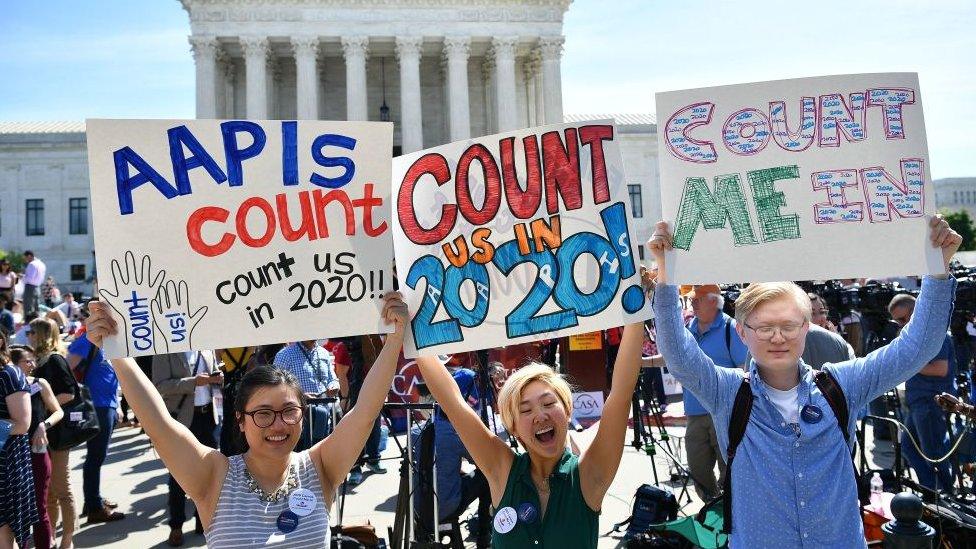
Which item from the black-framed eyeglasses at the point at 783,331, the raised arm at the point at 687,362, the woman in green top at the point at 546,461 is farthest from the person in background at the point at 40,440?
the black-framed eyeglasses at the point at 783,331

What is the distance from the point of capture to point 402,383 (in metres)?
10.4

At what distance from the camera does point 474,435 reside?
262 cm

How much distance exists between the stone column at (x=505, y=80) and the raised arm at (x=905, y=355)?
39.2 meters

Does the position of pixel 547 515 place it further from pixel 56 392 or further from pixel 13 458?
pixel 56 392

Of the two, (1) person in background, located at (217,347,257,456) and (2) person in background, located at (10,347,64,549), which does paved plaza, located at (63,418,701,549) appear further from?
(2) person in background, located at (10,347,64,549)

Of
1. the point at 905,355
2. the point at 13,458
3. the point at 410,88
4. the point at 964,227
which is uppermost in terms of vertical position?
the point at 410,88

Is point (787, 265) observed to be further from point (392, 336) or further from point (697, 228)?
point (392, 336)

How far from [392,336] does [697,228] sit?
124 cm

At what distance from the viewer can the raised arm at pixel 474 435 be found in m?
2.56

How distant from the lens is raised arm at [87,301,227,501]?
245 cm

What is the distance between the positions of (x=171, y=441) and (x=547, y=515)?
1.25 metres

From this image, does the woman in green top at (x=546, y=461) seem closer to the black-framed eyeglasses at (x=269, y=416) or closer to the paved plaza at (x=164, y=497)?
the black-framed eyeglasses at (x=269, y=416)

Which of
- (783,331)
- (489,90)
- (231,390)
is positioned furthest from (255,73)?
(783,331)

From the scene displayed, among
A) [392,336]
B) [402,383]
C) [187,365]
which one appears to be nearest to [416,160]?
[392,336]
